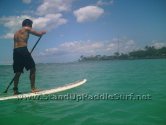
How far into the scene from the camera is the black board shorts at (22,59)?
7.55 m

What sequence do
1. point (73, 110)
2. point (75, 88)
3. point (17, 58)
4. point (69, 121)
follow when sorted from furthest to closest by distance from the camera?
1. point (75, 88)
2. point (17, 58)
3. point (73, 110)
4. point (69, 121)

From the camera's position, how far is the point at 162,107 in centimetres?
606

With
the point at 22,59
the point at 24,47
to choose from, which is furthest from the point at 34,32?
the point at 22,59

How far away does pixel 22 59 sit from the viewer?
7.65 metres

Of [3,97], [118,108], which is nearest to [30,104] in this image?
[3,97]

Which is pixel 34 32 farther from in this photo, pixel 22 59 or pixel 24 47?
pixel 22 59

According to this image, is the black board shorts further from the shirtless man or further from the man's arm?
the man's arm

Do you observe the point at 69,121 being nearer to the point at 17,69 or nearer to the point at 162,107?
the point at 162,107

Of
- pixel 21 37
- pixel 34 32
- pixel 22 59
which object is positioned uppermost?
pixel 34 32

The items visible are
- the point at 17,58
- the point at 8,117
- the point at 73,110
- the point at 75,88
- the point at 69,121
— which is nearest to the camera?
the point at 69,121

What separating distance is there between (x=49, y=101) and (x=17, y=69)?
1.67 meters

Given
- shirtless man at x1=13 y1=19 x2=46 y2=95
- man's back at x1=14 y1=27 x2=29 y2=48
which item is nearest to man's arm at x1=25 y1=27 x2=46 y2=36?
shirtless man at x1=13 y1=19 x2=46 y2=95

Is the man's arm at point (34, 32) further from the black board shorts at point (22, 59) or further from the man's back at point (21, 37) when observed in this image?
the black board shorts at point (22, 59)

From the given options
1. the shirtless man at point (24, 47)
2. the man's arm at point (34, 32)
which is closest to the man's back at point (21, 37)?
the shirtless man at point (24, 47)
